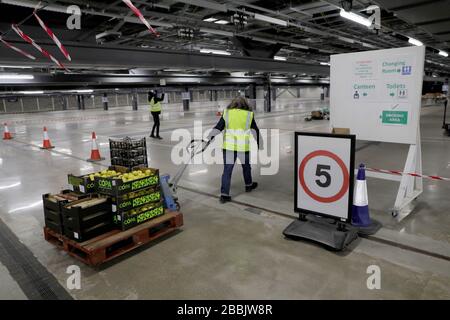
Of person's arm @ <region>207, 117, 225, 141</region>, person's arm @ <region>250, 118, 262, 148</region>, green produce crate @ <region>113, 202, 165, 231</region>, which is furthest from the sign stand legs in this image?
green produce crate @ <region>113, 202, 165, 231</region>

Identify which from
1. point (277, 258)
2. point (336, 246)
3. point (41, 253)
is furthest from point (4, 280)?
point (336, 246)

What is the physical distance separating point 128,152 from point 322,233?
9.56 feet

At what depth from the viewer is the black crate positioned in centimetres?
342

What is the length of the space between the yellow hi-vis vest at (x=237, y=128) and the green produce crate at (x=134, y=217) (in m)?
1.63

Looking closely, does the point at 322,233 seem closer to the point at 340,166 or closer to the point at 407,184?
the point at 340,166

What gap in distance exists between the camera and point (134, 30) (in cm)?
891

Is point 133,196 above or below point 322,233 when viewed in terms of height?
above

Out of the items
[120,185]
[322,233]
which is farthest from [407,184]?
[120,185]

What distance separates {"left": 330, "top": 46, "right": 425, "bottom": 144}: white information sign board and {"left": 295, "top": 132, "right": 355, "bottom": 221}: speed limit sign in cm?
142

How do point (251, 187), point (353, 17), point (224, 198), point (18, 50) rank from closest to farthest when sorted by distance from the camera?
point (224, 198) < point (251, 187) < point (18, 50) < point (353, 17)

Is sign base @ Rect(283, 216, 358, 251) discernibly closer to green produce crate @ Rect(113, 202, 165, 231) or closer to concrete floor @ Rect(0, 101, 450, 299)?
concrete floor @ Rect(0, 101, 450, 299)

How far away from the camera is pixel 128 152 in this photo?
15.3 feet
